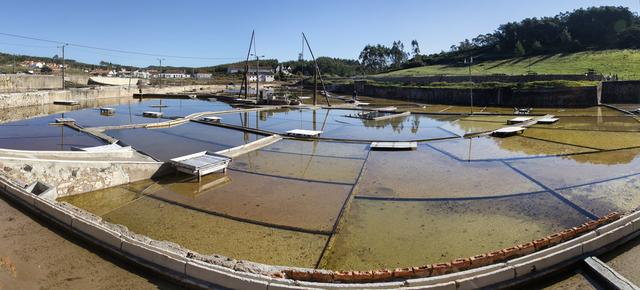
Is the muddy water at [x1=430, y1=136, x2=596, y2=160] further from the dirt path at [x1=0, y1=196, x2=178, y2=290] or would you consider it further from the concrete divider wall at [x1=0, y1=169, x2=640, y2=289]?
the dirt path at [x1=0, y1=196, x2=178, y2=290]

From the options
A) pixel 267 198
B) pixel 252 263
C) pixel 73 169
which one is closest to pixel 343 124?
pixel 267 198

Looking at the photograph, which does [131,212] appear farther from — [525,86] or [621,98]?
[621,98]

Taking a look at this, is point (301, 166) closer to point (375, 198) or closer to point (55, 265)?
point (375, 198)

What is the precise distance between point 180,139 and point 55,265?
11764 millimetres

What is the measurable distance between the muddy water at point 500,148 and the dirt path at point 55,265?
10.7 metres

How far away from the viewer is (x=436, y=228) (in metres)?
7.01

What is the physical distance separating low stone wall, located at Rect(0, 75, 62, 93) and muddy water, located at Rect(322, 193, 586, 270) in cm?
3581

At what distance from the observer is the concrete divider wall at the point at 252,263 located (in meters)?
4.02

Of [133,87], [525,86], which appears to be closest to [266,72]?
[133,87]

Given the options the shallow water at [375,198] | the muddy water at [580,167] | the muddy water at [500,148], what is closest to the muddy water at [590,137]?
the shallow water at [375,198]

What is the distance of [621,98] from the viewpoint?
92.6 ft

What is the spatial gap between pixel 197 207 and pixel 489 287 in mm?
5803

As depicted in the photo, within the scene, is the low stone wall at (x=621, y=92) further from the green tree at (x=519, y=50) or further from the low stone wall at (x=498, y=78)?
the green tree at (x=519, y=50)

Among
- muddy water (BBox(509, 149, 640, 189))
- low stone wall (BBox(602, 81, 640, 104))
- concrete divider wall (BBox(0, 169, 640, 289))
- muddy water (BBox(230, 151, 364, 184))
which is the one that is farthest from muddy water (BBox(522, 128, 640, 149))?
low stone wall (BBox(602, 81, 640, 104))
